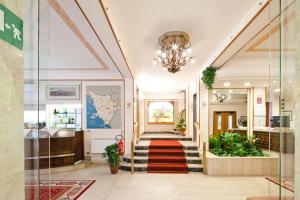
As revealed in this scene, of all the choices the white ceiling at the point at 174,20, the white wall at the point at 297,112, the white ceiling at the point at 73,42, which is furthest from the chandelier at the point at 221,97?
the white wall at the point at 297,112

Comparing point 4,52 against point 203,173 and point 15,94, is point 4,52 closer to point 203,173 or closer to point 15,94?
point 15,94

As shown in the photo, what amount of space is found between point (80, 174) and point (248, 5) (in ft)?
20.1

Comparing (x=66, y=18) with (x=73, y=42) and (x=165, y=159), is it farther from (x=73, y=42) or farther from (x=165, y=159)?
(x=165, y=159)

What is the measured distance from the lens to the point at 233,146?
738 cm

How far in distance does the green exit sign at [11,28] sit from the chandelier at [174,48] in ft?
11.3

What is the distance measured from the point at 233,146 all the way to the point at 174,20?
5024 mm

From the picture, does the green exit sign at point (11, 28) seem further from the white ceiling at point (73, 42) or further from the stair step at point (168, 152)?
the stair step at point (168, 152)

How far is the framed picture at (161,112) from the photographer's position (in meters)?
14.4

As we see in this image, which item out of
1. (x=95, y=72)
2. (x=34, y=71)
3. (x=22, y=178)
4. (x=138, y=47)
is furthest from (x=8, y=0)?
(x=95, y=72)

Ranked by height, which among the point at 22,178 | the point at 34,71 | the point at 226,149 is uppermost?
the point at 34,71

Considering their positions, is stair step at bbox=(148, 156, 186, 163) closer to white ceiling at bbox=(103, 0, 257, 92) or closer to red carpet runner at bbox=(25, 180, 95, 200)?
red carpet runner at bbox=(25, 180, 95, 200)

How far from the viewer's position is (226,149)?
7.44 m

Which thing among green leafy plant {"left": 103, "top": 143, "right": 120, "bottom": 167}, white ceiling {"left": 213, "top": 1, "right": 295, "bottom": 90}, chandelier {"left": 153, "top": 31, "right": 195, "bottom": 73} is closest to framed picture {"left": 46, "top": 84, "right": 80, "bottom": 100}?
green leafy plant {"left": 103, "top": 143, "right": 120, "bottom": 167}

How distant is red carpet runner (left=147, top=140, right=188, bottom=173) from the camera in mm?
6992
